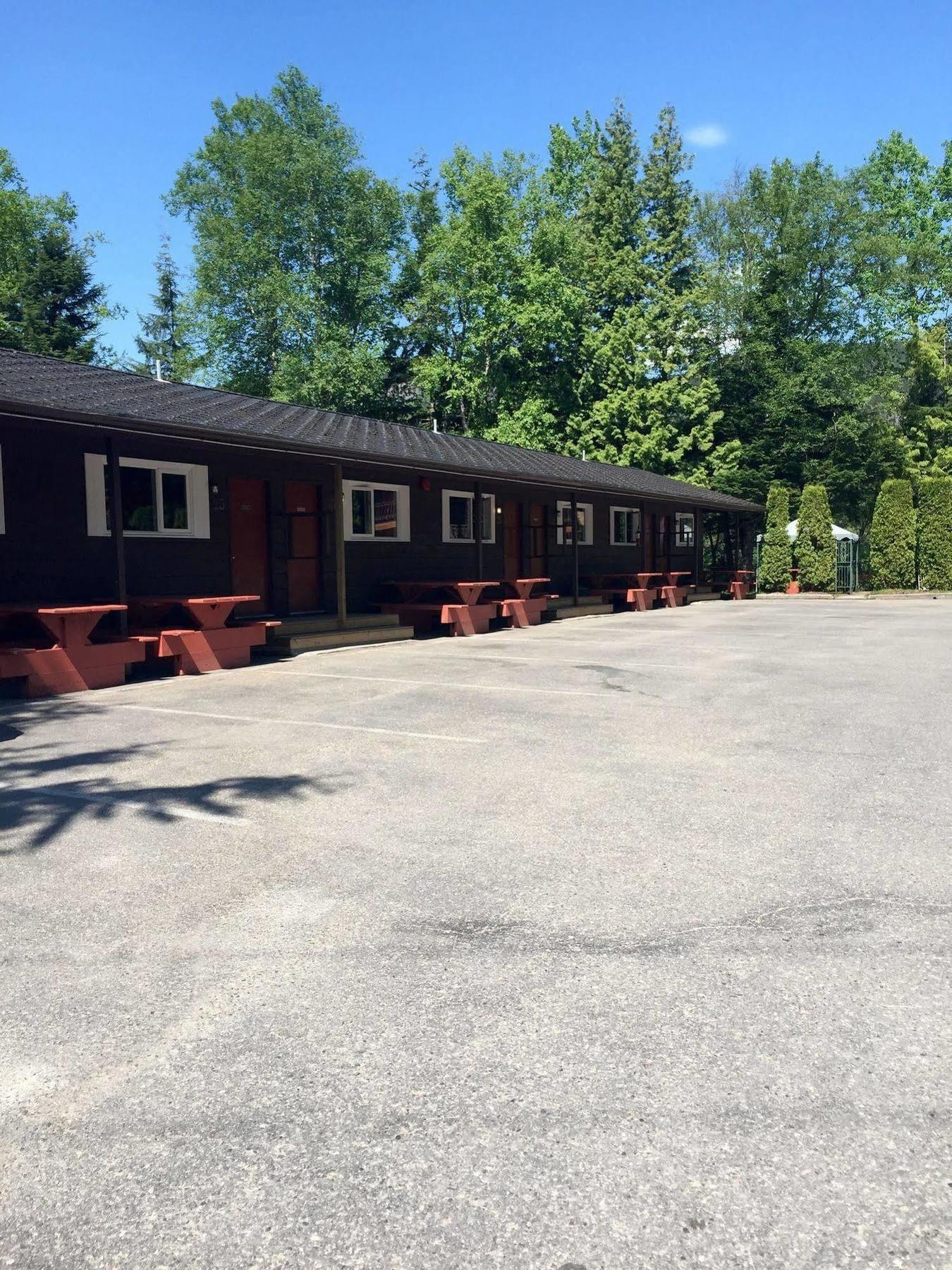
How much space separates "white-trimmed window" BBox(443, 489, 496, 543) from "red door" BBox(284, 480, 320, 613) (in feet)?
11.2

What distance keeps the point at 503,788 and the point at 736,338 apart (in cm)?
4003

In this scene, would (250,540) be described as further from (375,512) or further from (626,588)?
(626,588)

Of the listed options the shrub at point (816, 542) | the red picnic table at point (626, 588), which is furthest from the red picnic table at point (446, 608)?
the shrub at point (816, 542)

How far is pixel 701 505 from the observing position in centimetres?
2591

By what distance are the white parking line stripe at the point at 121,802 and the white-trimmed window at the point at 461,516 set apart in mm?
Result: 13108

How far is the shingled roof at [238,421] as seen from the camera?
959 cm

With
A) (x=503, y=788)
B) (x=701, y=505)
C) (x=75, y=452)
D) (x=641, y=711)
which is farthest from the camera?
(x=701, y=505)

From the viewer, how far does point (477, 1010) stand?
2.73m

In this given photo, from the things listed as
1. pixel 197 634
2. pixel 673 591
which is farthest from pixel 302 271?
pixel 197 634

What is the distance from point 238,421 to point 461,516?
730cm

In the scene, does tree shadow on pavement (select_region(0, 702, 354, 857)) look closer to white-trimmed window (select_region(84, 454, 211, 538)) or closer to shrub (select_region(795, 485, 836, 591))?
white-trimmed window (select_region(84, 454, 211, 538))

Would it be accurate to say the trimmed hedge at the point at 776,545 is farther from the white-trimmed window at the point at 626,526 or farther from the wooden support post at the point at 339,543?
the wooden support post at the point at 339,543

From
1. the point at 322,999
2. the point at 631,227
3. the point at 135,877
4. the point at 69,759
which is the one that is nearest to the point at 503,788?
the point at 135,877

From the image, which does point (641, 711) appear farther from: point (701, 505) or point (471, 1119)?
point (701, 505)
